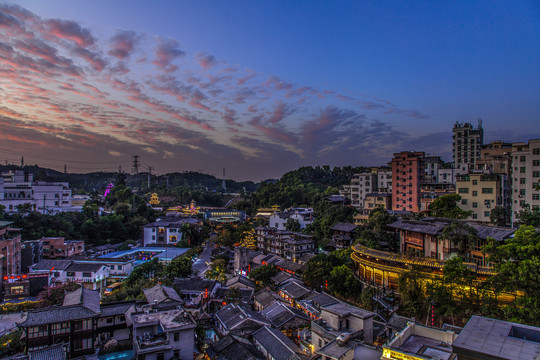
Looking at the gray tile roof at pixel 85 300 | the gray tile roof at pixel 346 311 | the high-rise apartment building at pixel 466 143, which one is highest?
the high-rise apartment building at pixel 466 143

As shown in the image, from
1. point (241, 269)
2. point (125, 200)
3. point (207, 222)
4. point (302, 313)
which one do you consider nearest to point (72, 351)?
point (302, 313)

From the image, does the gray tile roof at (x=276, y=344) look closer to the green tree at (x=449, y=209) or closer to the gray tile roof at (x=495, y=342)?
the gray tile roof at (x=495, y=342)

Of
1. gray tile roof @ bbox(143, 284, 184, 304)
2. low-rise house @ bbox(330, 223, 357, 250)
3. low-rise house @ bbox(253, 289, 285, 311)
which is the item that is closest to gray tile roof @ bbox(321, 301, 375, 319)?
low-rise house @ bbox(253, 289, 285, 311)

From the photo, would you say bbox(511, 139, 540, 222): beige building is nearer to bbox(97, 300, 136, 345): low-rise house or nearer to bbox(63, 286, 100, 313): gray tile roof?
bbox(97, 300, 136, 345): low-rise house

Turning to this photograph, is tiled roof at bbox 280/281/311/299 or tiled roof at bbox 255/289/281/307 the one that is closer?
tiled roof at bbox 255/289/281/307

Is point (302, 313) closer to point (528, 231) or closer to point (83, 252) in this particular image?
point (528, 231)

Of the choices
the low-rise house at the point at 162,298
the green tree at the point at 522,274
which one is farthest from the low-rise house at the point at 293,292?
the green tree at the point at 522,274
